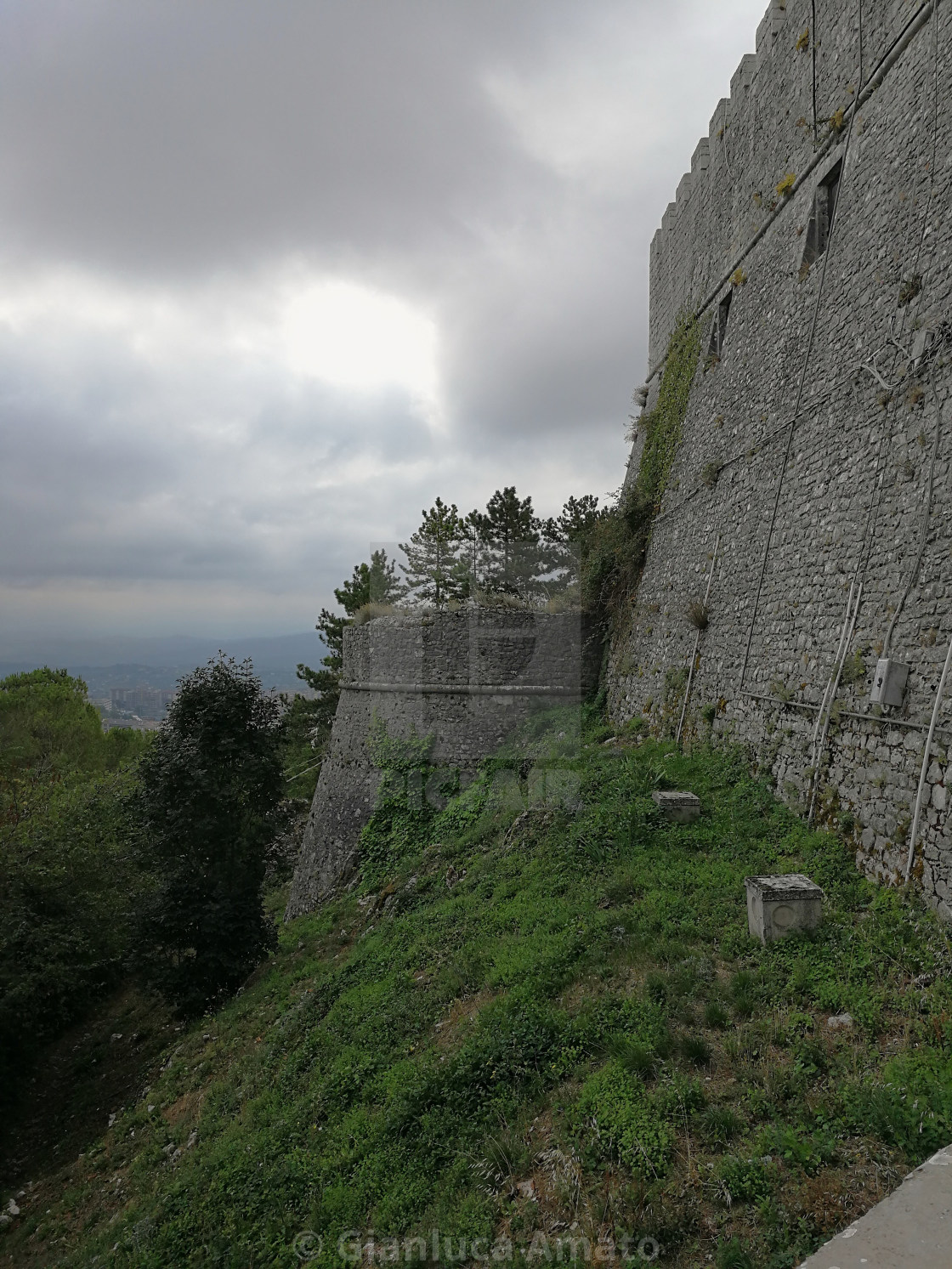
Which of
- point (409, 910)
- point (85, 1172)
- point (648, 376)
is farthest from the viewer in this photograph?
point (648, 376)

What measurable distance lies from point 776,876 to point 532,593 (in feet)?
41.8

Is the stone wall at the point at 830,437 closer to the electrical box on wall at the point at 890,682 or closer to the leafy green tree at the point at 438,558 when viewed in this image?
the electrical box on wall at the point at 890,682

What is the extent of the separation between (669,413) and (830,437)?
570 cm

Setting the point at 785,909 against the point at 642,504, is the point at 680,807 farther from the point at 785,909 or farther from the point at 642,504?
the point at 642,504

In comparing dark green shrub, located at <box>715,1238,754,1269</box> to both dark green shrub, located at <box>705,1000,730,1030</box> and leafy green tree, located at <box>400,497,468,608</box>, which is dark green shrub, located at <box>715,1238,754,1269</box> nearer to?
dark green shrub, located at <box>705,1000,730,1030</box>

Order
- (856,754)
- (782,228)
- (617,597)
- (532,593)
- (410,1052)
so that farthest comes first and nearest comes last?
(532,593) < (617,597) < (782,228) < (856,754) < (410,1052)

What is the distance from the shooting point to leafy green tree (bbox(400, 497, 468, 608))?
17500 millimetres

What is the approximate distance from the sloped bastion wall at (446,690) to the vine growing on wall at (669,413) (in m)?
2.98

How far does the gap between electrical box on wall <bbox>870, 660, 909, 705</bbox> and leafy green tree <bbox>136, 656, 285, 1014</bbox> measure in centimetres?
890

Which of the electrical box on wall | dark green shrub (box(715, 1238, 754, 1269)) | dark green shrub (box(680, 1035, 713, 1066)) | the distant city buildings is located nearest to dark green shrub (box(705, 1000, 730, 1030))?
dark green shrub (box(680, 1035, 713, 1066))

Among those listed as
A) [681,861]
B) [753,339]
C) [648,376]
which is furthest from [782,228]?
[681,861]

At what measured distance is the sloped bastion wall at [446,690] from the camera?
11.9 m

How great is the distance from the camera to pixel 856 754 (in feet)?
17.0

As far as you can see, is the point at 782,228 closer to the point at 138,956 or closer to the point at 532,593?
the point at 532,593
